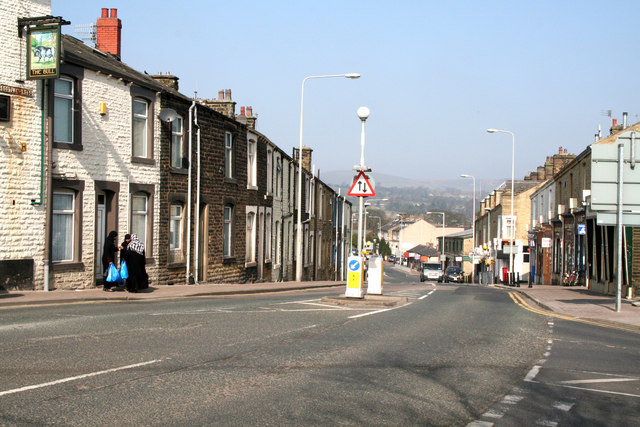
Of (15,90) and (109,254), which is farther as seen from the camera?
(109,254)

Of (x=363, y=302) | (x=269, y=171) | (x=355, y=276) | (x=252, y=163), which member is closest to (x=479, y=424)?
(x=363, y=302)

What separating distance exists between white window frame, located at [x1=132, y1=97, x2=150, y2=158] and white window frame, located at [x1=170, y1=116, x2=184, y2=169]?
1.32 metres

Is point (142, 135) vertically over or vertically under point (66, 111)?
under

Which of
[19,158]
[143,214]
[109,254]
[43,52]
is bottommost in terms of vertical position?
[109,254]

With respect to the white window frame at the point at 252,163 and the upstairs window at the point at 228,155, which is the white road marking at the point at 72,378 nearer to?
the upstairs window at the point at 228,155

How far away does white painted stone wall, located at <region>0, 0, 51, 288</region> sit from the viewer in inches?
719

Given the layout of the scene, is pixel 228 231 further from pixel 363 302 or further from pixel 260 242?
pixel 363 302

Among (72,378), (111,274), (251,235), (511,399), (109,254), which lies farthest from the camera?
(251,235)

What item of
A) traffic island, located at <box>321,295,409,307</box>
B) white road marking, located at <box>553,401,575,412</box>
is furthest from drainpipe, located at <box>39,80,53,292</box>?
white road marking, located at <box>553,401,575,412</box>

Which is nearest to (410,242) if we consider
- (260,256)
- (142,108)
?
(260,256)

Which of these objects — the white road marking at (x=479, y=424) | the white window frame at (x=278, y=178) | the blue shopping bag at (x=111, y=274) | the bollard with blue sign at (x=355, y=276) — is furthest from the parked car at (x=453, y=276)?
the white road marking at (x=479, y=424)

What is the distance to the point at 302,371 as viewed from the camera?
27.6ft

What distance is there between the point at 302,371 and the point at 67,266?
44.0 feet

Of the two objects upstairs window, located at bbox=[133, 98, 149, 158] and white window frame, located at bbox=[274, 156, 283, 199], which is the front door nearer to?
white window frame, located at bbox=[274, 156, 283, 199]
